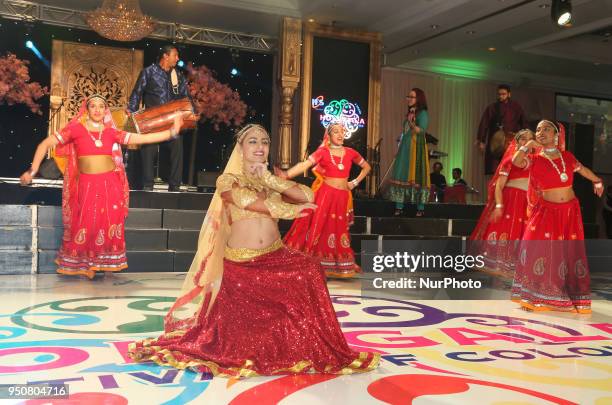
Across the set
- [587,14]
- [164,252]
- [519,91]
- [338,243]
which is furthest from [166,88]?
[519,91]

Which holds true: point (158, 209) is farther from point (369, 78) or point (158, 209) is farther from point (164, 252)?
point (369, 78)

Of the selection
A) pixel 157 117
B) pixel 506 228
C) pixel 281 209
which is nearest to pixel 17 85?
pixel 157 117

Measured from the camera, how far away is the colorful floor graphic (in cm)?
262

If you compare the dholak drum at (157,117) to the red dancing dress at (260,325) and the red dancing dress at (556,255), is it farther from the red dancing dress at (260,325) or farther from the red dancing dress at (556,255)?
the red dancing dress at (260,325)

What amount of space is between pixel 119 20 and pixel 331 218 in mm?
3804

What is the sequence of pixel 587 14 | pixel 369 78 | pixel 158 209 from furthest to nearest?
pixel 369 78, pixel 587 14, pixel 158 209

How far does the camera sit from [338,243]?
648 cm

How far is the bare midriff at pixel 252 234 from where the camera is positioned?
10.4 feet

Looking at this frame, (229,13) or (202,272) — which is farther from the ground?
(229,13)

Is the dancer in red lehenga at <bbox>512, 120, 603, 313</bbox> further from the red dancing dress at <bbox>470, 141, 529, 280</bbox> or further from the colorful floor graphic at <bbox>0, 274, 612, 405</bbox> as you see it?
the red dancing dress at <bbox>470, 141, 529, 280</bbox>

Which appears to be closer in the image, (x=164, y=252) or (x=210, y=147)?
(x=164, y=252)

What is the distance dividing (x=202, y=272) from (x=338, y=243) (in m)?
3.37

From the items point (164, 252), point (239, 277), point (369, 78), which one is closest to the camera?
point (239, 277)

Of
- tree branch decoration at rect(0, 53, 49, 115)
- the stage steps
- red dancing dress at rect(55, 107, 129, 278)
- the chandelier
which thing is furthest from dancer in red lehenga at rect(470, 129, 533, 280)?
tree branch decoration at rect(0, 53, 49, 115)
